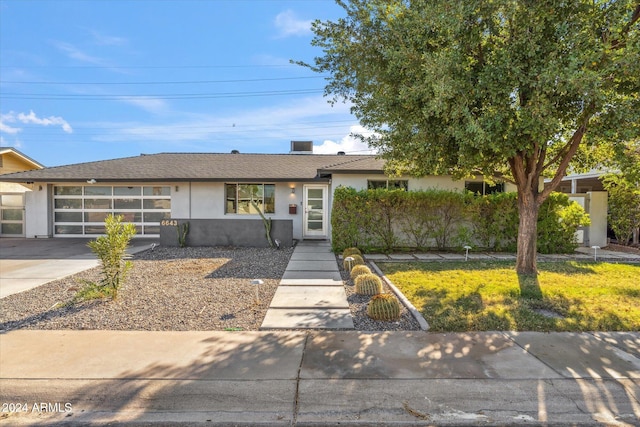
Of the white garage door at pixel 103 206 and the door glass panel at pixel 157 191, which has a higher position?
the door glass panel at pixel 157 191

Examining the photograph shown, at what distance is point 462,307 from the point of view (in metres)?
5.21

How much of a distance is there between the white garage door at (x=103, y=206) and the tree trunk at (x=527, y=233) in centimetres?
1300

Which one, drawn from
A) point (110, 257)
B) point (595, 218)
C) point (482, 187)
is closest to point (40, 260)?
point (110, 257)

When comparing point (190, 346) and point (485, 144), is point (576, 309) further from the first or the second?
point (190, 346)

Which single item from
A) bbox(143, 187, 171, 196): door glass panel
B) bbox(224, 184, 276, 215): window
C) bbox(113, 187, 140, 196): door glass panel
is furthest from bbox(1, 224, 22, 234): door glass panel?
bbox(224, 184, 276, 215): window

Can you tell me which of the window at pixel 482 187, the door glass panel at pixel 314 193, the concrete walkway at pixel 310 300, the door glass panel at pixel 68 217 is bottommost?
the concrete walkway at pixel 310 300

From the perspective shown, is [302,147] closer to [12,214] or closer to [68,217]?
[68,217]

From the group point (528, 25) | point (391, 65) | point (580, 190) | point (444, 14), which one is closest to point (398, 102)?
point (391, 65)

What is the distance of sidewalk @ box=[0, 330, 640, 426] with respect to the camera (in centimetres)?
270

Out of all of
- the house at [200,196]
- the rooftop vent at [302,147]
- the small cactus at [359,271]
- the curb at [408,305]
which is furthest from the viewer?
the rooftop vent at [302,147]

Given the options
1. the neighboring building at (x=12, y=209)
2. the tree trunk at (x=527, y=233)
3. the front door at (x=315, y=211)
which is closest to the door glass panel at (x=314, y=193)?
the front door at (x=315, y=211)

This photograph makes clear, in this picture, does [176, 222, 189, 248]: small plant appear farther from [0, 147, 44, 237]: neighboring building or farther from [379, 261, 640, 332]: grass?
[0, 147, 44, 237]: neighboring building

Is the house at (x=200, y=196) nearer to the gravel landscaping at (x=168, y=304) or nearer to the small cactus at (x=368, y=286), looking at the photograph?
the gravel landscaping at (x=168, y=304)

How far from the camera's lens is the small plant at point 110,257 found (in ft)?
17.4
